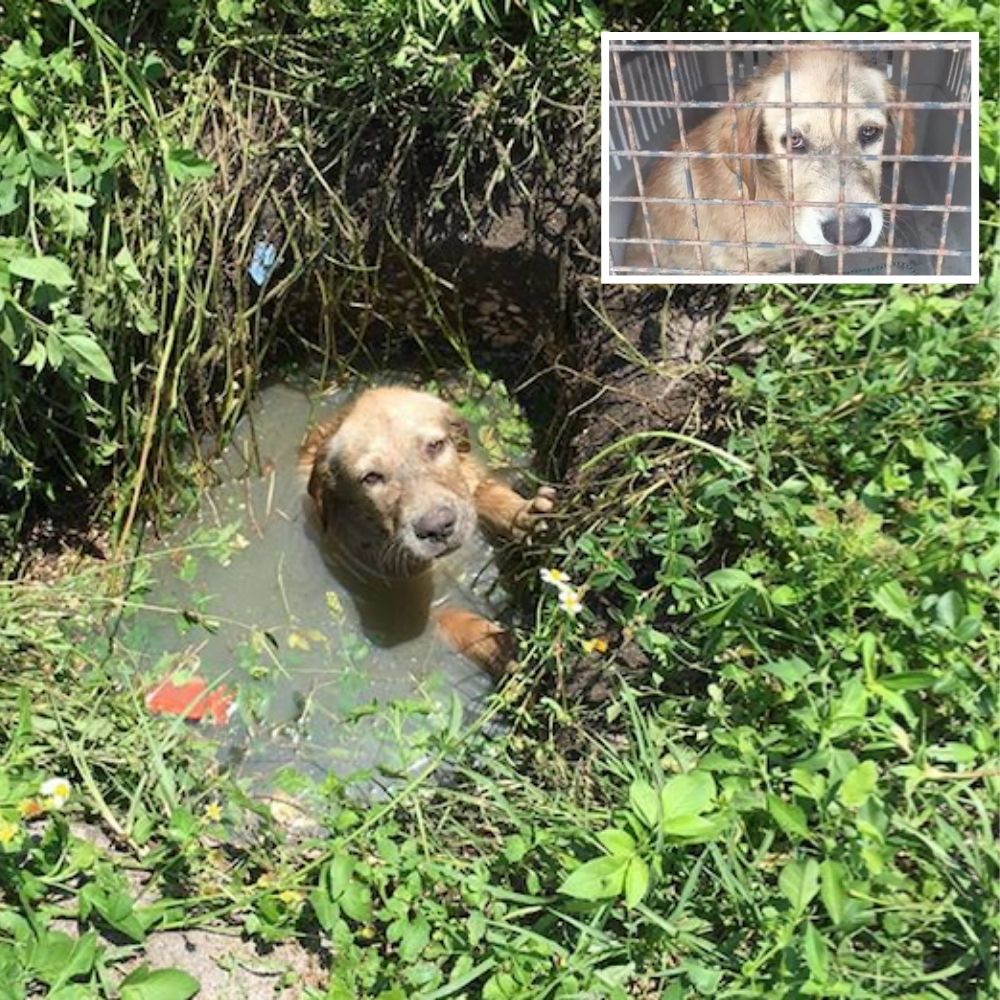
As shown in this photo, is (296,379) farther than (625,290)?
Yes

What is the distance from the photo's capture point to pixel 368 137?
11.8ft

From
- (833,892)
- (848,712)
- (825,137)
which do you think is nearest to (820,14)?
(825,137)

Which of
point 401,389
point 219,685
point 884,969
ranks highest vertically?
point 401,389

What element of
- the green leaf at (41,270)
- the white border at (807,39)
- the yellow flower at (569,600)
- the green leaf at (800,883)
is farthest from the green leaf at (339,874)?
the white border at (807,39)

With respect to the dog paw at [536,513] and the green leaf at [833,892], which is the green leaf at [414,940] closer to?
the green leaf at [833,892]

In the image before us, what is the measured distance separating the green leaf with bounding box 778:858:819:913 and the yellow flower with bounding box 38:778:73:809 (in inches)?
56.7

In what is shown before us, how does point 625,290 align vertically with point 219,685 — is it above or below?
above

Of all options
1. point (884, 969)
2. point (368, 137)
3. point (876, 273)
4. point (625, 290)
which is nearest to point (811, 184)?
point (876, 273)

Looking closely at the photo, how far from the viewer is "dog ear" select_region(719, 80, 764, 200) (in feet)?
→ 10.0

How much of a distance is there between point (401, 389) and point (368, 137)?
795 mm

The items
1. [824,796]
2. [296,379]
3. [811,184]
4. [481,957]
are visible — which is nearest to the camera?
[824,796]

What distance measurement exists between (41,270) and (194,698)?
55.6 inches

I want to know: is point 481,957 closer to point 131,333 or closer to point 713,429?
point 713,429

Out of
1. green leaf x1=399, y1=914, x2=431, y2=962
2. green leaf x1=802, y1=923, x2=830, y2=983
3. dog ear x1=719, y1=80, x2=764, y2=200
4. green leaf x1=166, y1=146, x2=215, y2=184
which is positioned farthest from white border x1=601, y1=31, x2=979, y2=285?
green leaf x1=399, y1=914, x2=431, y2=962
